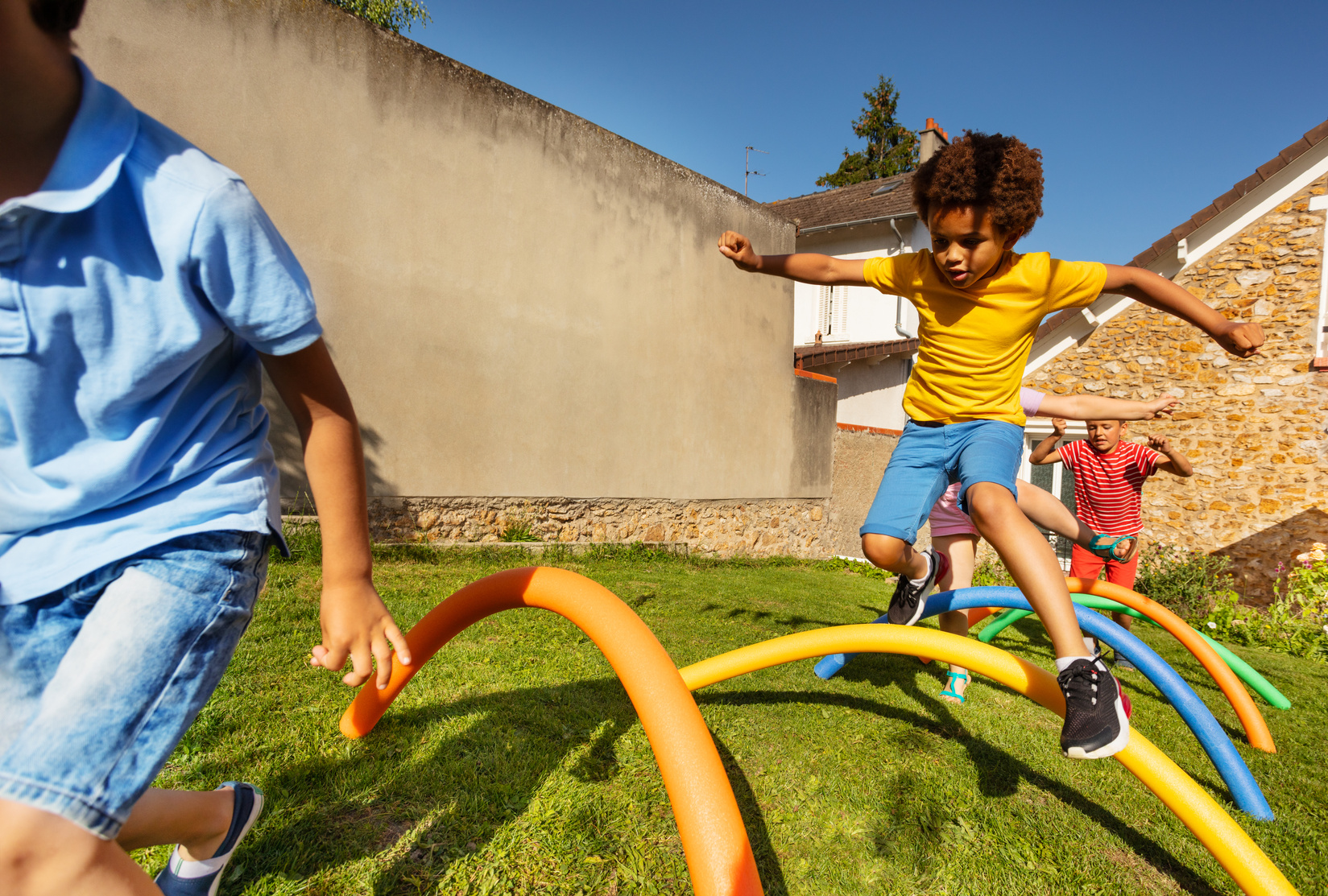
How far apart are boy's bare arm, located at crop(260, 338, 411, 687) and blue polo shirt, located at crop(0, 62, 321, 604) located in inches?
2.9

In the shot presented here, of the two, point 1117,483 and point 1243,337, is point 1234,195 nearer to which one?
point 1117,483

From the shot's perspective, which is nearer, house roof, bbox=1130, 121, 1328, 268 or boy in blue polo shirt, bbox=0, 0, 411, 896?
boy in blue polo shirt, bbox=0, 0, 411, 896

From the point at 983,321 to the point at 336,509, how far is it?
2503 mm

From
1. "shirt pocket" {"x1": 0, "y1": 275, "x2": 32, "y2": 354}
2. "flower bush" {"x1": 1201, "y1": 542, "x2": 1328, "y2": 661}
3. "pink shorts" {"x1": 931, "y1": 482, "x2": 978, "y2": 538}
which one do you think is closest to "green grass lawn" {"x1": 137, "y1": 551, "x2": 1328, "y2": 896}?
"pink shorts" {"x1": 931, "y1": 482, "x2": 978, "y2": 538}

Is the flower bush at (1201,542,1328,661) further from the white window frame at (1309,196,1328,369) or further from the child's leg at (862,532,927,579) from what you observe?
the child's leg at (862,532,927,579)

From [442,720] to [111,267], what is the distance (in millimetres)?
2178

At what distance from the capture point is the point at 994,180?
2.61 meters

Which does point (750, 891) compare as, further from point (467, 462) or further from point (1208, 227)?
point (1208, 227)

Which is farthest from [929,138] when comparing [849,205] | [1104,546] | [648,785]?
[648,785]

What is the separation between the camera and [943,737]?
10.4 ft

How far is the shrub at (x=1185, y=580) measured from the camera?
8.77 metres

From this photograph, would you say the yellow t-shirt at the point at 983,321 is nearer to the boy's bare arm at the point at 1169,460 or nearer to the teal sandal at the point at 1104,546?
the teal sandal at the point at 1104,546

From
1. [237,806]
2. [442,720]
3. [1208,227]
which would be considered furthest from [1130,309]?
[237,806]

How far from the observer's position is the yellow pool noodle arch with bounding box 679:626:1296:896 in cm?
179
